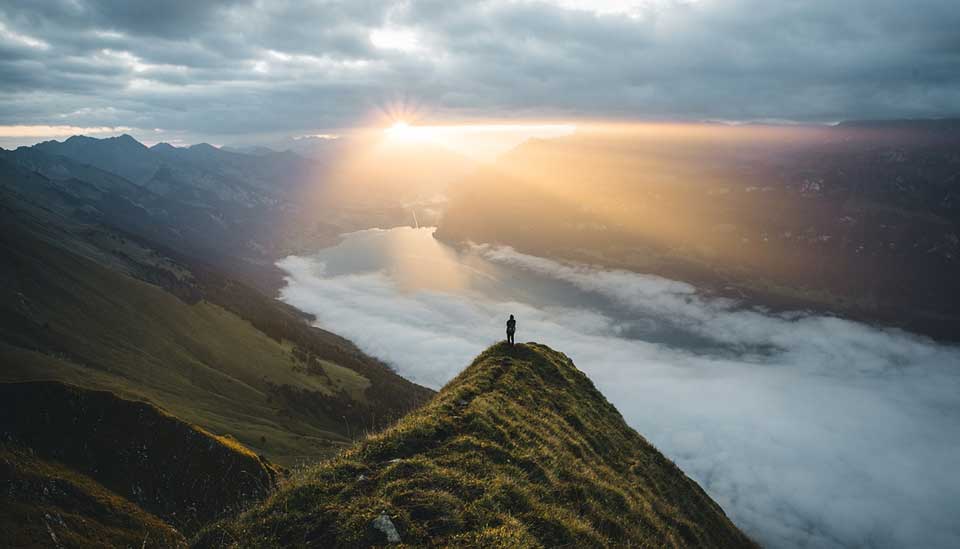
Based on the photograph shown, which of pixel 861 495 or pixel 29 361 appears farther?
pixel 861 495

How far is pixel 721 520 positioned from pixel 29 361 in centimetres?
8271

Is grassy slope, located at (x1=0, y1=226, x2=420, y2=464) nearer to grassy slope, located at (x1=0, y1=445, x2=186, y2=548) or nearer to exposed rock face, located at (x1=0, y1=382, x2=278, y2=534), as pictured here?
exposed rock face, located at (x1=0, y1=382, x2=278, y2=534)

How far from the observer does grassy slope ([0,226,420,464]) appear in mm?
67875

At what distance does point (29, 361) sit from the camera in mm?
61844

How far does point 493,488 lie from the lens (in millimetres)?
17641

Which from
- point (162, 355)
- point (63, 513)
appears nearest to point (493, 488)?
point (63, 513)

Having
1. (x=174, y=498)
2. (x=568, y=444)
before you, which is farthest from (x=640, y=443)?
(x=174, y=498)

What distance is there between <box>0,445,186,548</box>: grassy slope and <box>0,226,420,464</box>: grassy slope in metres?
35.4

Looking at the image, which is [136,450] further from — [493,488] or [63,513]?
[493,488]

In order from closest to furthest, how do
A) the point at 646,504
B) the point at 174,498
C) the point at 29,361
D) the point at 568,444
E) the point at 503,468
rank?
1. the point at 503,468
2. the point at 646,504
3. the point at 568,444
4. the point at 174,498
5. the point at 29,361

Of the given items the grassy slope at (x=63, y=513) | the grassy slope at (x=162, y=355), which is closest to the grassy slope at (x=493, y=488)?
the grassy slope at (x=63, y=513)

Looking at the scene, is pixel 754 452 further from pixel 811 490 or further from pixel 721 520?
pixel 721 520

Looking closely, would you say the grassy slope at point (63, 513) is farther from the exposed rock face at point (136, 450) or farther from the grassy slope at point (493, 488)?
the grassy slope at point (493, 488)

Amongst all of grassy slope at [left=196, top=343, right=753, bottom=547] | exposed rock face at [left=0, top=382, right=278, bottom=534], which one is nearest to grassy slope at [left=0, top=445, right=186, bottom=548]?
exposed rock face at [left=0, top=382, right=278, bottom=534]
